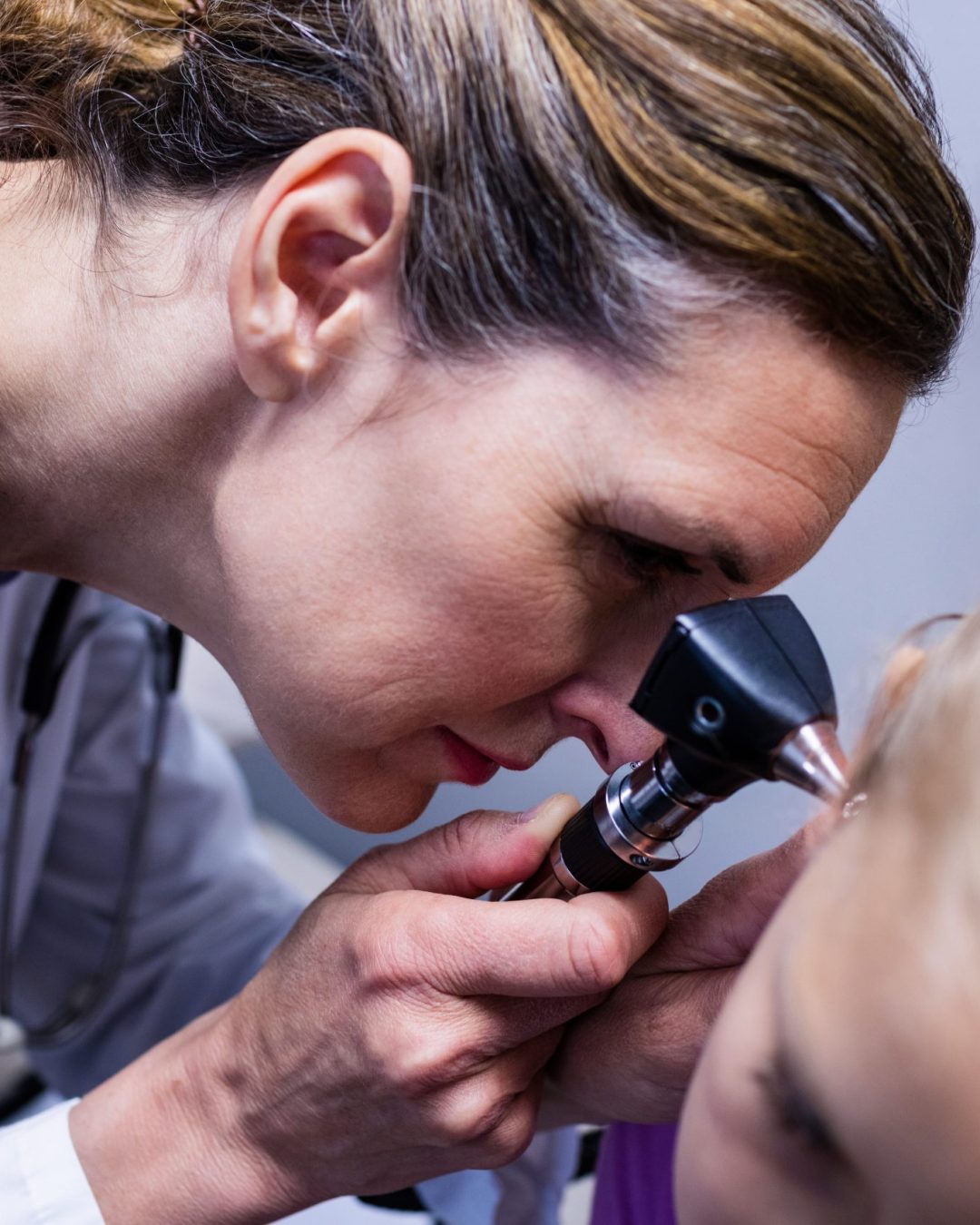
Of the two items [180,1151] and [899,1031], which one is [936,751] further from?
[180,1151]

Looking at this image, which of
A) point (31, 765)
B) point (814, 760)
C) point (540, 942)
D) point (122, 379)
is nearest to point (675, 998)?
point (540, 942)

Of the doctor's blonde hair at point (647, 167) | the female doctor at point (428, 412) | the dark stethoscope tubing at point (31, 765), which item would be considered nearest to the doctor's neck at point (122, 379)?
the female doctor at point (428, 412)

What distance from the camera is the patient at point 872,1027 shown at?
378mm

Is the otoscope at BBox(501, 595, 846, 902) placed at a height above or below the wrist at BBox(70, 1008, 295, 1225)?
above

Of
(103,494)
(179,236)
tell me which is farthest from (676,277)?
(103,494)

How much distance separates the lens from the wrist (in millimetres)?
753

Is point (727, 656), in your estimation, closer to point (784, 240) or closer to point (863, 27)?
point (784, 240)

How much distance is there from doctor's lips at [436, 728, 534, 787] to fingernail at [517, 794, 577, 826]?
0.03m

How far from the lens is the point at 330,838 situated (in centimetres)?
148

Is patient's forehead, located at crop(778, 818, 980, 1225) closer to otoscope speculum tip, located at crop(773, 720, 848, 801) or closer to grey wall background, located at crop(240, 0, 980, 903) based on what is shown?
otoscope speculum tip, located at crop(773, 720, 848, 801)

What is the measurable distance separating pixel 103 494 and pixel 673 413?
36cm

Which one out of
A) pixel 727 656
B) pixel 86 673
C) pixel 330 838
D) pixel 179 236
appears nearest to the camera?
pixel 727 656

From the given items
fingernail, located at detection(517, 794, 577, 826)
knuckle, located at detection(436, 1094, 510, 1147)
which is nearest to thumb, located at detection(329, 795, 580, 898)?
fingernail, located at detection(517, 794, 577, 826)

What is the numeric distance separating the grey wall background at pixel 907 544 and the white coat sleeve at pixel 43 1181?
1.30 ft
